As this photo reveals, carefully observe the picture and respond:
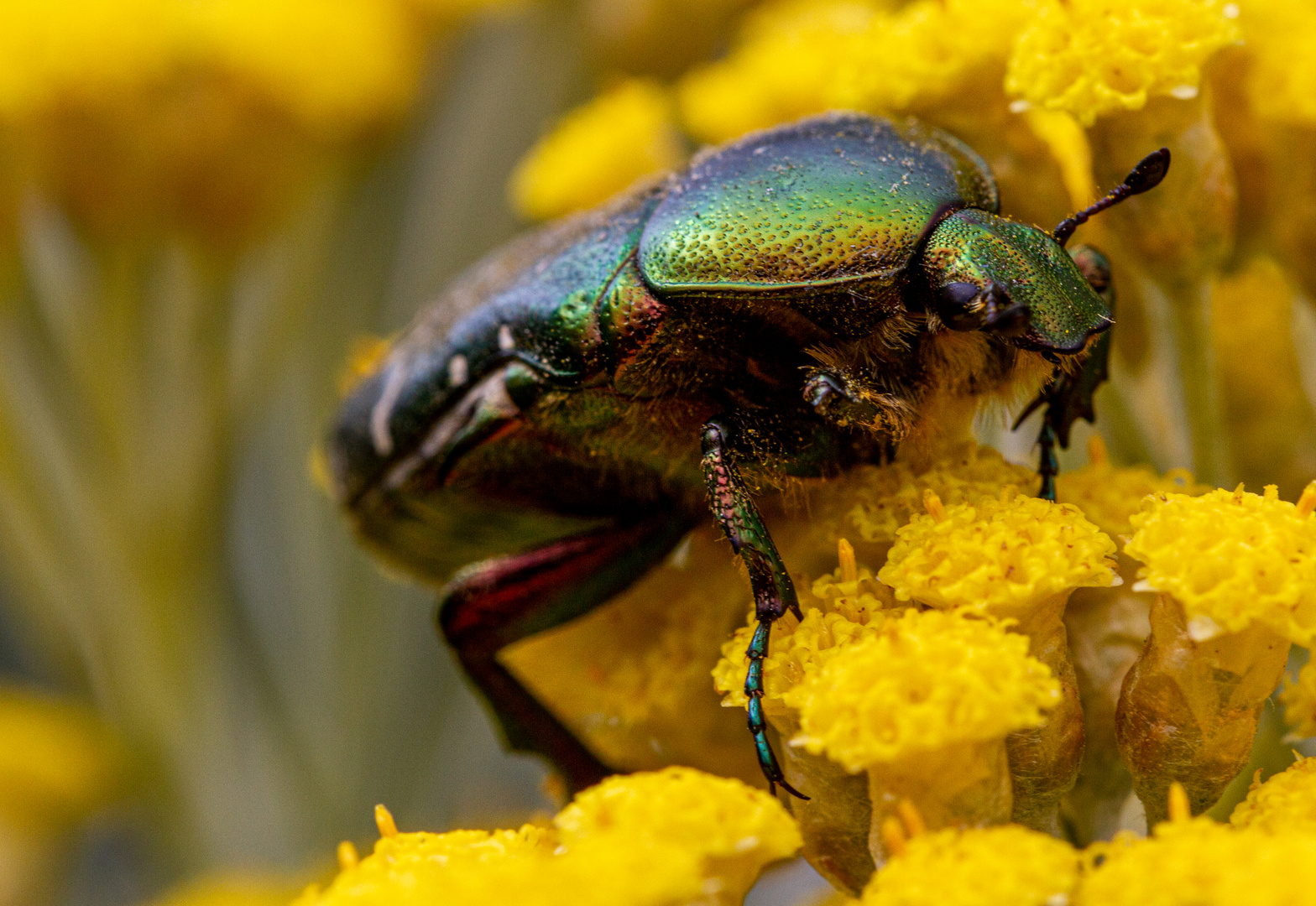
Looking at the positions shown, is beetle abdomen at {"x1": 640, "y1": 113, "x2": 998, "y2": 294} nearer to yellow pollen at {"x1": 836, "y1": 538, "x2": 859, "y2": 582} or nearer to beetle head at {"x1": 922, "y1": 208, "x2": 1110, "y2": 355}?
beetle head at {"x1": 922, "y1": 208, "x2": 1110, "y2": 355}

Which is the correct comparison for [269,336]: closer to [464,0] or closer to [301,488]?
[301,488]

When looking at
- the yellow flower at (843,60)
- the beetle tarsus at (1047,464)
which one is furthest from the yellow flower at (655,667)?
the yellow flower at (843,60)

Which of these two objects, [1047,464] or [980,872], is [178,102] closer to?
[1047,464]

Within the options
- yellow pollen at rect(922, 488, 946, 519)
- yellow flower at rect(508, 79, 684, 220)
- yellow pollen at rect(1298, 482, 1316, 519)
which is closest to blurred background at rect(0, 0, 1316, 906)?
yellow flower at rect(508, 79, 684, 220)

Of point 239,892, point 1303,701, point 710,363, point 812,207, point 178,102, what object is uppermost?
point 178,102

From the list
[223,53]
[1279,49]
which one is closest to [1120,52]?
[1279,49]
